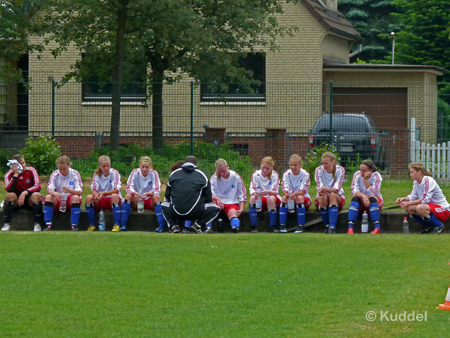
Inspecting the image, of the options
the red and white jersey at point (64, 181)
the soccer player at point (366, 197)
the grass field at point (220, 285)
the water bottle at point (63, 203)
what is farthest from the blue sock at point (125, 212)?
the soccer player at point (366, 197)

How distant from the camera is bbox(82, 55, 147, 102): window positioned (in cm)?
2009

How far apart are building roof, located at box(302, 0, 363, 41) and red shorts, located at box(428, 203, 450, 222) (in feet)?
59.4

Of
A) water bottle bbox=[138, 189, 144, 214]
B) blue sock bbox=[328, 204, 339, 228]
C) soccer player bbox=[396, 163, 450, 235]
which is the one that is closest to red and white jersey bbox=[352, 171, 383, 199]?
blue sock bbox=[328, 204, 339, 228]

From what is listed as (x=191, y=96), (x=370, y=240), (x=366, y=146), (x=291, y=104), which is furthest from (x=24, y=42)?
(x=370, y=240)

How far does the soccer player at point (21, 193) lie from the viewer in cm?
1441

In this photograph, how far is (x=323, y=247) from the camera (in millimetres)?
11461

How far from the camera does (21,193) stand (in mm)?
14609

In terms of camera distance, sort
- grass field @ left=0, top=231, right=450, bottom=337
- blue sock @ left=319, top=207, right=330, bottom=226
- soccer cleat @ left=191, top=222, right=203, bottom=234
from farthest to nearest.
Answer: blue sock @ left=319, top=207, right=330, bottom=226 → soccer cleat @ left=191, top=222, right=203, bottom=234 → grass field @ left=0, top=231, right=450, bottom=337

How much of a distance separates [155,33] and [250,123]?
4236mm

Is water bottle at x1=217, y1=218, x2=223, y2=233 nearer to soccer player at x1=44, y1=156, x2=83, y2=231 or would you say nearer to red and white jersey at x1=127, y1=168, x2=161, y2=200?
red and white jersey at x1=127, y1=168, x2=161, y2=200

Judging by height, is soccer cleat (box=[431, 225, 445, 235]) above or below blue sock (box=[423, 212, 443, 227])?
below

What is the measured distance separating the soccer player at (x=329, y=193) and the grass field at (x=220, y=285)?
5.46 feet

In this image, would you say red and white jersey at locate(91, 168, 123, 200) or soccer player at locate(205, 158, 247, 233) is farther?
red and white jersey at locate(91, 168, 123, 200)

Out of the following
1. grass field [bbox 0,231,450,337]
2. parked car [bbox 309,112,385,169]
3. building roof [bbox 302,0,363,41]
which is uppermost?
building roof [bbox 302,0,363,41]
